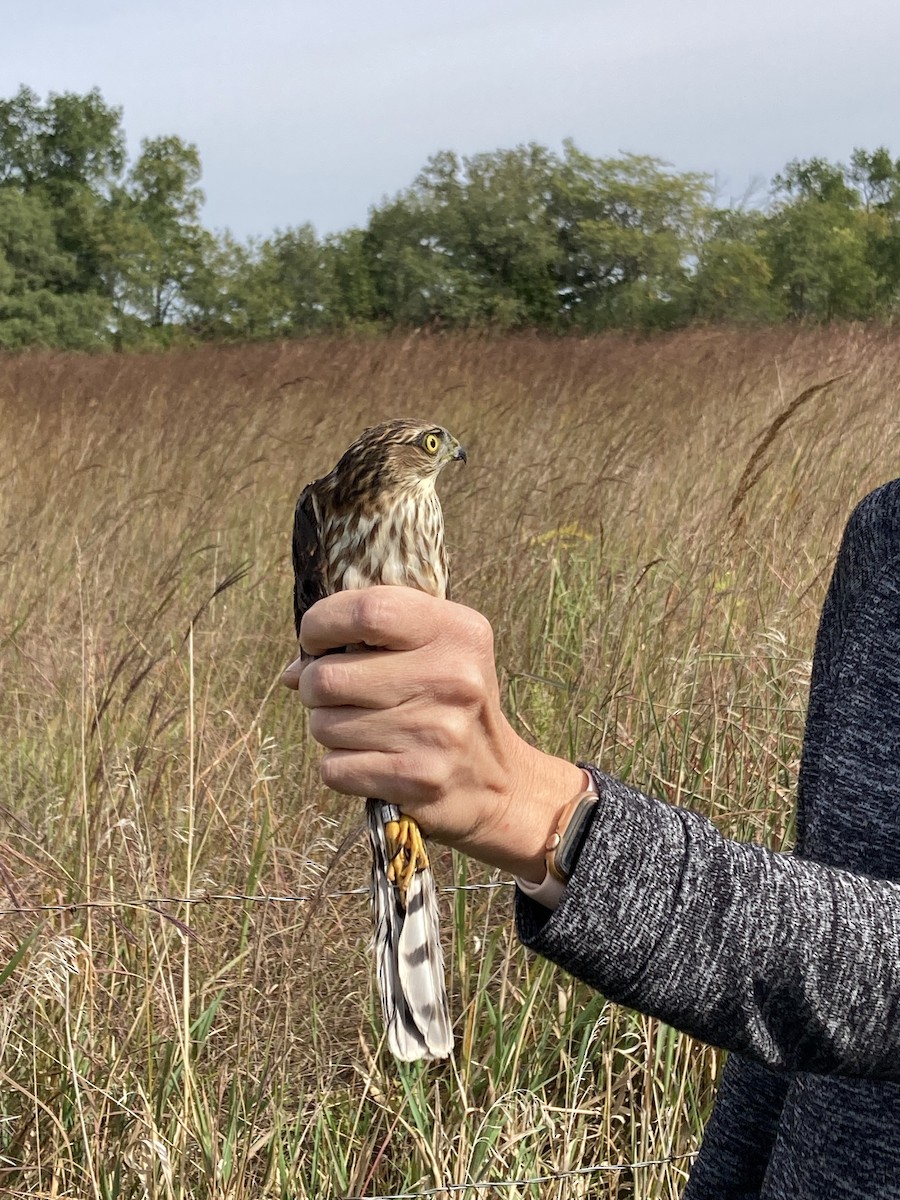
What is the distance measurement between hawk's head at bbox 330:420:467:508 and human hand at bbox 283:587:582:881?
336 millimetres

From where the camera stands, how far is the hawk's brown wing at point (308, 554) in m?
1.23

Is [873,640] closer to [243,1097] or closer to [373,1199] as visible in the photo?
[373,1199]

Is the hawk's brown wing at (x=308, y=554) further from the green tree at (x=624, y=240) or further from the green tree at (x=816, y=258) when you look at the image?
the green tree at (x=816, y=258)

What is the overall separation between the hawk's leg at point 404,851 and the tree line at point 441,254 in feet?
24.6

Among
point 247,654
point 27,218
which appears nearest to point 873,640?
point 247,654

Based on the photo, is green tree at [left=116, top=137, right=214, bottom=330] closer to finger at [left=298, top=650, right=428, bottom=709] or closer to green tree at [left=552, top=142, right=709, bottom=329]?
green tree at [left=552, top=142, right=709, bottom=329]

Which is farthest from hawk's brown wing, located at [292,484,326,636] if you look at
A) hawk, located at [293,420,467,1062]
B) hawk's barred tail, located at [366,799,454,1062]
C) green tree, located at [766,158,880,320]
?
green tree, located at [766,158,880,320]

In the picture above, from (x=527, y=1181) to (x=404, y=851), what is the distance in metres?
1.09

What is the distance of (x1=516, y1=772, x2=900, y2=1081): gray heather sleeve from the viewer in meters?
0.76

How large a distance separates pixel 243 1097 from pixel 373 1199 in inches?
12.2

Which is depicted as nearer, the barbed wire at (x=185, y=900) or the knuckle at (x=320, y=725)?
the knuckle at (x=320, y=725)

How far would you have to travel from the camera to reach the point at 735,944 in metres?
0.75

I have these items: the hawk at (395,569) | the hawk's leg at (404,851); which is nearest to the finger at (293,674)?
the hawk at (395,569)

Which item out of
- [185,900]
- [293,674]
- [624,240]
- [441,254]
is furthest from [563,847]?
[624,240]
